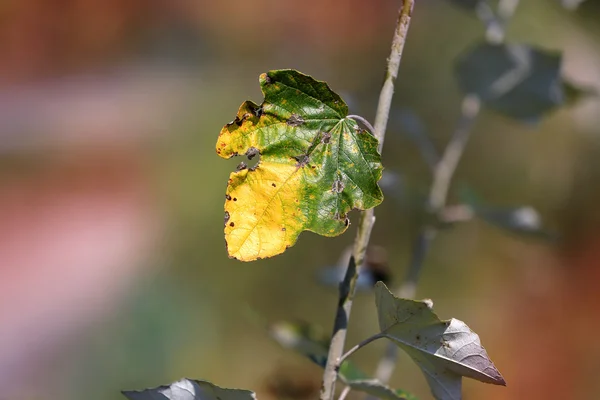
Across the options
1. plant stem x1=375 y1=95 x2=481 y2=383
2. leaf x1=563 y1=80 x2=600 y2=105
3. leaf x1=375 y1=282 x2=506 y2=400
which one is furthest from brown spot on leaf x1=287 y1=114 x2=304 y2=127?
leaf x1=563 y1=80 x2=600 y2=105

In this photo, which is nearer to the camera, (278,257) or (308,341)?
(308,341)

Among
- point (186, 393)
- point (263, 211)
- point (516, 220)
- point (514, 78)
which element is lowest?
point (186, 393)

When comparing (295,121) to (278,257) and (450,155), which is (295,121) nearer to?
(450,155)

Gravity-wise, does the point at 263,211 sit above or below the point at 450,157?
below

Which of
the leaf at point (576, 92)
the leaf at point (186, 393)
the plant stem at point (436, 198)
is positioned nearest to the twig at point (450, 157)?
the plant stem at point (436, 198)

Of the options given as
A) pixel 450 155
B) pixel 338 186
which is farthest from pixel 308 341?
pixel 450 155

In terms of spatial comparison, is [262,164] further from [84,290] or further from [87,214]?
[87,214]

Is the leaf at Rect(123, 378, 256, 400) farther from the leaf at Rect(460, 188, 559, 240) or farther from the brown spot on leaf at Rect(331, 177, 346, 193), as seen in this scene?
the leaf at Rect(460, 188, 559, 240)
